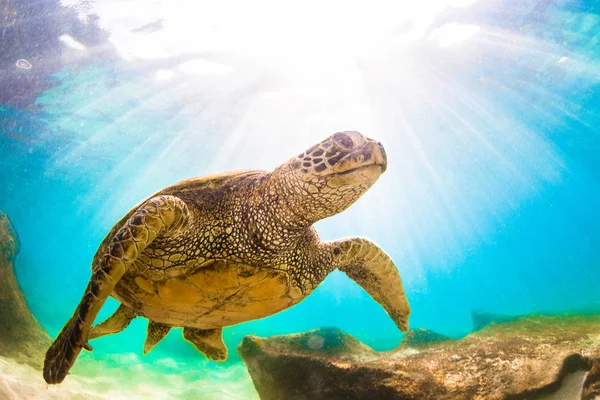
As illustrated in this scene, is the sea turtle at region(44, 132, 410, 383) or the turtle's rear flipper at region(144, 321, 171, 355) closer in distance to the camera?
the sea turtle at region(44, 132, 410, 383)

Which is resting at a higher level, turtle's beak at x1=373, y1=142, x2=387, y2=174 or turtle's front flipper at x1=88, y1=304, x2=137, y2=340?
turtle's beak at x1=373, y1=142, x2=387, y2=174

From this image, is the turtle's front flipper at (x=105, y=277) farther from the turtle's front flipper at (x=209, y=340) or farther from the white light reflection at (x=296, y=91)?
the white light reflection at (x=296, y=91)

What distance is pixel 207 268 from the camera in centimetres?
307

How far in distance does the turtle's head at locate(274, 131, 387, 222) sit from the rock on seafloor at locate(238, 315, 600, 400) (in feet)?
7.46

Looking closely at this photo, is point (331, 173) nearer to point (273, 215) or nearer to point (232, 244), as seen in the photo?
point (273, 215)

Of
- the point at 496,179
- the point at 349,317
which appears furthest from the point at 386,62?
the point at 349,317

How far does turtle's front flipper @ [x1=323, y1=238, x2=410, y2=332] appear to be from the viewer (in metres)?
3.91

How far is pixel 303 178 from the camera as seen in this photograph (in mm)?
2898

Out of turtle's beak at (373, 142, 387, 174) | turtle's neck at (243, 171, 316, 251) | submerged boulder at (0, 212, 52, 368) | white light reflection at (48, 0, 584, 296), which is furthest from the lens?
white light reflection at (48, 0, 584, 296)

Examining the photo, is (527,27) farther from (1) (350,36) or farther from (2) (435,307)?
(2) (435,307)

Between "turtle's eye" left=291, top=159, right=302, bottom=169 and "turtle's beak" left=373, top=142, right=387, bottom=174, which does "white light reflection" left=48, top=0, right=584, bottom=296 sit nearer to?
"turtle's eye" left=291, top=159, right=302, bottom=169

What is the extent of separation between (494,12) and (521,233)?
2745 inches

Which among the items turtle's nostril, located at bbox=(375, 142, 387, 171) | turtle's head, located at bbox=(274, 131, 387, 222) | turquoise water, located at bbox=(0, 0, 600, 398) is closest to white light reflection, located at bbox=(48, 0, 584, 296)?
turquoise water, located at bbox=(0, 0, 600, 398)

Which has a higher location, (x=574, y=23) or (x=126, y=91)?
(x=574, y=23)
